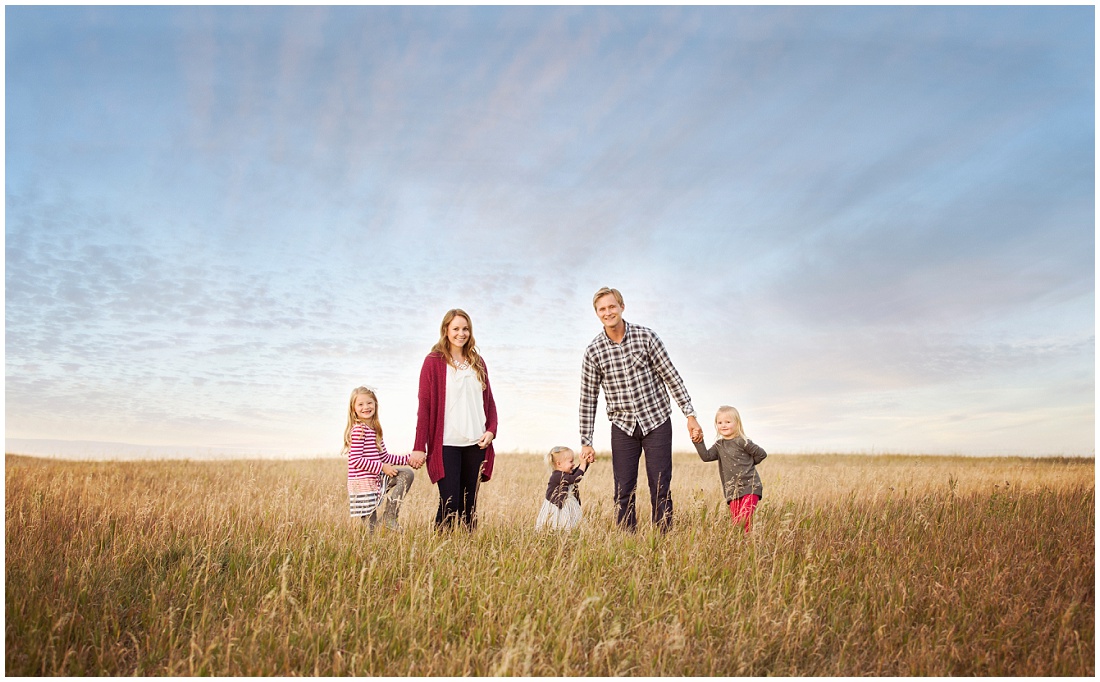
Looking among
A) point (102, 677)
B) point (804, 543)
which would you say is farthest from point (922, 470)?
point (102, 677)

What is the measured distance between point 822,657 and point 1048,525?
16.1ft

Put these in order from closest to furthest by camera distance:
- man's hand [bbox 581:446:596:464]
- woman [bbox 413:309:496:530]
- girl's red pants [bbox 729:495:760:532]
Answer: woman [bbox 413:309:496:530], man's hand [bbox 581:446:596:464], girl's red pants [bbox 729:495:760:532]

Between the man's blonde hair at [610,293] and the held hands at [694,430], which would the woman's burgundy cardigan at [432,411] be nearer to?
the man's blonde hair at [610,293]

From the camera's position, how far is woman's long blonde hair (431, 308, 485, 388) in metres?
6.61

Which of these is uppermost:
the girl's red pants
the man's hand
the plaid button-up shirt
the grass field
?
the plaid button-up shirt

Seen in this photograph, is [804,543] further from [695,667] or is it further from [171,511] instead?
[171,511]

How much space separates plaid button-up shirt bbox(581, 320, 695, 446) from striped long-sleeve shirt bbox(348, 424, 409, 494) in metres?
1.96

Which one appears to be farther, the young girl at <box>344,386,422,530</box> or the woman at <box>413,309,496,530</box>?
the young girl at <box>344,386,422,530</box>

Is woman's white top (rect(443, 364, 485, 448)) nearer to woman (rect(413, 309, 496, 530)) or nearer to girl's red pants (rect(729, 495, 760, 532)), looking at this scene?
woman (rect(413, 309, 496, 530))

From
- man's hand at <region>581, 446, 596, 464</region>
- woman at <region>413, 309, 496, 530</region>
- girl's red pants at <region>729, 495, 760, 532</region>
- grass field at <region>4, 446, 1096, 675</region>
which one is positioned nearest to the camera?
grass field at <region>4, 446, 1096, 675</region>

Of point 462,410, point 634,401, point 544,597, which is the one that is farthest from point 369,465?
point 544,597

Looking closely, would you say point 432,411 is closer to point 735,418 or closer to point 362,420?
point 362,420

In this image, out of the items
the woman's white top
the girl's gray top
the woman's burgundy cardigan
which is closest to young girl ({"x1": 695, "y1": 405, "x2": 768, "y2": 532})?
the girl's gray top

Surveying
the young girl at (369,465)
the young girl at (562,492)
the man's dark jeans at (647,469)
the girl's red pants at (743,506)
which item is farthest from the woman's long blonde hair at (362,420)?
the girl's red pants at (743,506)
